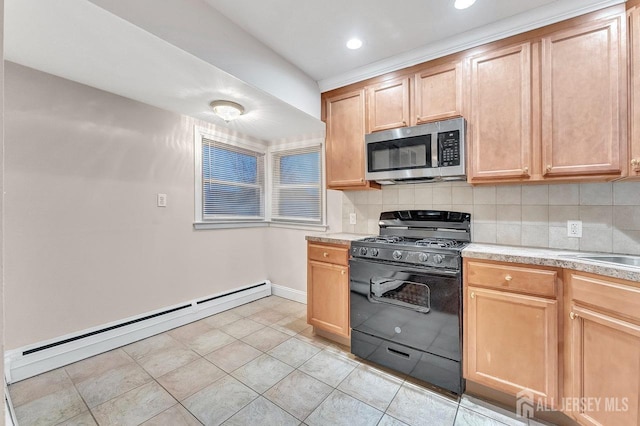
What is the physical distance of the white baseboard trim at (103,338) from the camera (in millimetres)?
1884

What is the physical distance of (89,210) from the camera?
2.21 metres

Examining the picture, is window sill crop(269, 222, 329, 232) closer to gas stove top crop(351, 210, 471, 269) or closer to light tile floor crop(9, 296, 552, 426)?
gas stove top crop(351, 210, 471, 269)

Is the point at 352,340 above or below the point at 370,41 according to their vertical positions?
below

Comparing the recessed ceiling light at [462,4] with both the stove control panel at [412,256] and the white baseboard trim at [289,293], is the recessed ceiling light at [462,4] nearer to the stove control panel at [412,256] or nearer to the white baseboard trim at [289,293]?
the stove control panel at [412,256]

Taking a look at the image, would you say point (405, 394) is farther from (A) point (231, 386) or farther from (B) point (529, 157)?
(B) point (529, 157)

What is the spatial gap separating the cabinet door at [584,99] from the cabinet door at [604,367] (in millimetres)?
891

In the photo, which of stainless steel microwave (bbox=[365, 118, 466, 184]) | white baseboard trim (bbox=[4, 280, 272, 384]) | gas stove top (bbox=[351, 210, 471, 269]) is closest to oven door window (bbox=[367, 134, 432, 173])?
stainless steel microwave (bbox=[365, 118, 466, 184])

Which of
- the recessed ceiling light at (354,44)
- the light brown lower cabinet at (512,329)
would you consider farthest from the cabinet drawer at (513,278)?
the recessed ceiling light at (354,44)

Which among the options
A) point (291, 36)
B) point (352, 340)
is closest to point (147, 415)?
point (352, 340)

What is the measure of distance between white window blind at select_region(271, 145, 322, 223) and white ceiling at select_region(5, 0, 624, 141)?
0.97m

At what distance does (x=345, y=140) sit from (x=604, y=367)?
227cm

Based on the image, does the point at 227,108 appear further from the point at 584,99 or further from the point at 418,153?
the point at 584,99

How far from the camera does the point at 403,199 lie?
8.50 ft

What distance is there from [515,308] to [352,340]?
3.90 feet
